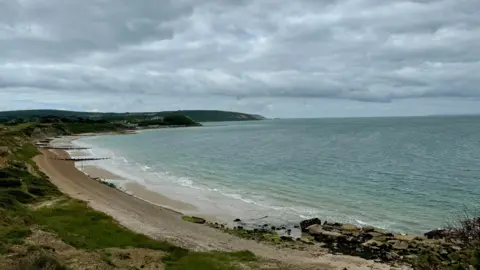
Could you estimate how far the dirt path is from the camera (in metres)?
22.9

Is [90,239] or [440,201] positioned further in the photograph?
[440,201]

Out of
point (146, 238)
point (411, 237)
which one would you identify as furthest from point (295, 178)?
point (146, 238)

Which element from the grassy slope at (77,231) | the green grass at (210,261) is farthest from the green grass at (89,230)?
the green grass at (210,261)

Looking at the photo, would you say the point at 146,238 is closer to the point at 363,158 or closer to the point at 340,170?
the point at 340,170

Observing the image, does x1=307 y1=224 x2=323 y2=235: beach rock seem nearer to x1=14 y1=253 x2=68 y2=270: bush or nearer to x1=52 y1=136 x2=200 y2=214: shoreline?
x1=52 y1=136 x2=200 y2=214: shoreline

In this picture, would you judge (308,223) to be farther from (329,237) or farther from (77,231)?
(77,231)

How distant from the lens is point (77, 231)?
976 inches

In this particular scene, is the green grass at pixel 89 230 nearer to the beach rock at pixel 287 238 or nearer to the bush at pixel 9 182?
the bush at pixel 9 182

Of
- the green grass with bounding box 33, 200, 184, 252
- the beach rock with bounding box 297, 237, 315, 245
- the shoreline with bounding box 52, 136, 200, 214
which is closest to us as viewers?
the green grass with bounding box 33, 200, 184, 252

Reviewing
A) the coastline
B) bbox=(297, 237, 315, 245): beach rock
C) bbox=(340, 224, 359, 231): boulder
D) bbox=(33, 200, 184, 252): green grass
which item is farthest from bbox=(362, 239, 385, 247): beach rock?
bbox=(33, 200, 184, 252): green grass

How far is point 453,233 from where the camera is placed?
25328 mm

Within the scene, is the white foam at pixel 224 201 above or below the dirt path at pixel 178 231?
below

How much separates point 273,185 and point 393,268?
94.4 ft

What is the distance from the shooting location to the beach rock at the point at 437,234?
1065 inches
